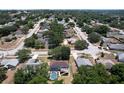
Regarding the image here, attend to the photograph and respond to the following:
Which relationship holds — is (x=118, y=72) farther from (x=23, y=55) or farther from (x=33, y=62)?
(x=23, y=55)

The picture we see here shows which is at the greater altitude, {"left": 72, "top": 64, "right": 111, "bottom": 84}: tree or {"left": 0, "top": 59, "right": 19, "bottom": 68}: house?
{"left": 72, "top": 64, "right": 111, "bottom": 84}: tree

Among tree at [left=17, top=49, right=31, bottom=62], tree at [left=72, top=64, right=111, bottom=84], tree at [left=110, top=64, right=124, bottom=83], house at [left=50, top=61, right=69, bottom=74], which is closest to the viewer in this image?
tree at [left=72, top=64, right=111, bottom=84]

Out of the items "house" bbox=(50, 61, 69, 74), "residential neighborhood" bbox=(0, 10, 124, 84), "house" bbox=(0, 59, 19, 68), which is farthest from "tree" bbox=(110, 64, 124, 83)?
"house" bbox=(0, 59, 19, 68)

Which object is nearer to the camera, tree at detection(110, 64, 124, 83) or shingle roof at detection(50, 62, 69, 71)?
tree at detection(110, 64, 124, 83)

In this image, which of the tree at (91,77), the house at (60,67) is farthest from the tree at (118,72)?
the house at (60,67)

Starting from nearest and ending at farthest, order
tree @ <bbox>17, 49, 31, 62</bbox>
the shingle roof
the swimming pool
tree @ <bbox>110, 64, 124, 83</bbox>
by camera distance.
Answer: tree @ <bbox>110, 64, 124, 83</bbox> → the swimming pool → the shingle roof → tree @ <bbox>17, 49, 31, 62</bbox>

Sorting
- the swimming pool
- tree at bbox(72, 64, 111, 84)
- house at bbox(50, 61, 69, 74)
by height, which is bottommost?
the swimming pool

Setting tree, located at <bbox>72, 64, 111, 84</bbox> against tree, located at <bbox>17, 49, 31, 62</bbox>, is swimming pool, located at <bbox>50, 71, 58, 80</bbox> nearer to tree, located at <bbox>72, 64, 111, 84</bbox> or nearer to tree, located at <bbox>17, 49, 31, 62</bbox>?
→ tree, located at <bbox>72, 64, 111, 84</bbox>

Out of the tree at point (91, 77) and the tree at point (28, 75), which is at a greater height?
the tree at point (91, 77)

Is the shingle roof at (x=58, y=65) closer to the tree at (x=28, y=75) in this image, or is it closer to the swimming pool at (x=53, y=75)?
the swimming pool at (x=53, y=75)
